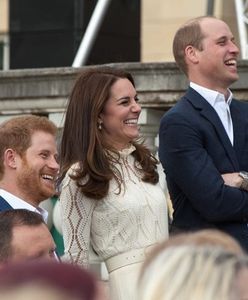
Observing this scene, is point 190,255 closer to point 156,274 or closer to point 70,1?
point 156,274

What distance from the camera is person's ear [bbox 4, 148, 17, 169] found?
5.60 meters

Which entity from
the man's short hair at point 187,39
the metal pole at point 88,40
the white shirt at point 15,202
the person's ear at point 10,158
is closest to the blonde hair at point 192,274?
the white shirt at point 15,202

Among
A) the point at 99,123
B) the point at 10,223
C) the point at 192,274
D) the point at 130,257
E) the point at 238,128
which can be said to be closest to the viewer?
the point at 192,274

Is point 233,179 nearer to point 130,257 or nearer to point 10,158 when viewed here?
point 130,257

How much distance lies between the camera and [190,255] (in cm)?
289

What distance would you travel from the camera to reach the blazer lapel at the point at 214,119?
5.59m

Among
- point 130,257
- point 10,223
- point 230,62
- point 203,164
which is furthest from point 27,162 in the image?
point 10,223

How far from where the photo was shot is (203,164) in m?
5.50

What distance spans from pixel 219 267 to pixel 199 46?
3042mm

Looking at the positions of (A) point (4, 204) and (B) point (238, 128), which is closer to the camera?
(A) point (4, 204)

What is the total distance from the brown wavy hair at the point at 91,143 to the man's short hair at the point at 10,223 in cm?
85

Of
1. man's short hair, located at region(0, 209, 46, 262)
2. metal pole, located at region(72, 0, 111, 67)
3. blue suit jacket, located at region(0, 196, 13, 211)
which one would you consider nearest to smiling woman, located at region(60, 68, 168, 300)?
blue suit jacket, located at region(0, 196, 13, 211)

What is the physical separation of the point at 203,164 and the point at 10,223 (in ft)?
4.11

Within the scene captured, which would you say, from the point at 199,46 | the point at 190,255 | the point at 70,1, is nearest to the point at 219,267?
the point at 190,255
